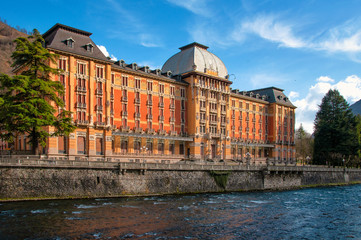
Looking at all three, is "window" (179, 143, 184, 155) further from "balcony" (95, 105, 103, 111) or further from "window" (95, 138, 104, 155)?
"balcony" (95, 105, 103, 111)

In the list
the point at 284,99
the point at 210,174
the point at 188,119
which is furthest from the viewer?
the point at 284,99

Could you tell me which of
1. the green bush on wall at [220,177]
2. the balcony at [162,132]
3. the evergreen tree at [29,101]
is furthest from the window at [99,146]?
the green bush on wall at [220,177]

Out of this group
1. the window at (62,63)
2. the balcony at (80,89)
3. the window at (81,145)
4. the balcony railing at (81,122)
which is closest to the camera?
the window at (62,63)

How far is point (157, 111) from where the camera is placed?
75.1 metres

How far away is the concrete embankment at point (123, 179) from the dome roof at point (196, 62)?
98.0 ft

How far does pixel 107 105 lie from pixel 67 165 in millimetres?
22877

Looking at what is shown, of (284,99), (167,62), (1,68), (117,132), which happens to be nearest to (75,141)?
(117,132)

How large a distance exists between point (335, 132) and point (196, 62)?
153ft

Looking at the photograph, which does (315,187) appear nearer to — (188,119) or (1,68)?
(188,119)

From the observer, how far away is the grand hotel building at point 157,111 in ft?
197

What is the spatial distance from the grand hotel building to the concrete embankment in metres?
10.9

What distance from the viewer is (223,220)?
1321 inches

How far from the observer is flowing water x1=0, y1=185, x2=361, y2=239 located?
90.6 feet

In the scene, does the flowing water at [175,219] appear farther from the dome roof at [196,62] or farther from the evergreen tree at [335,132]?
the evergreen tree at [335,132]
